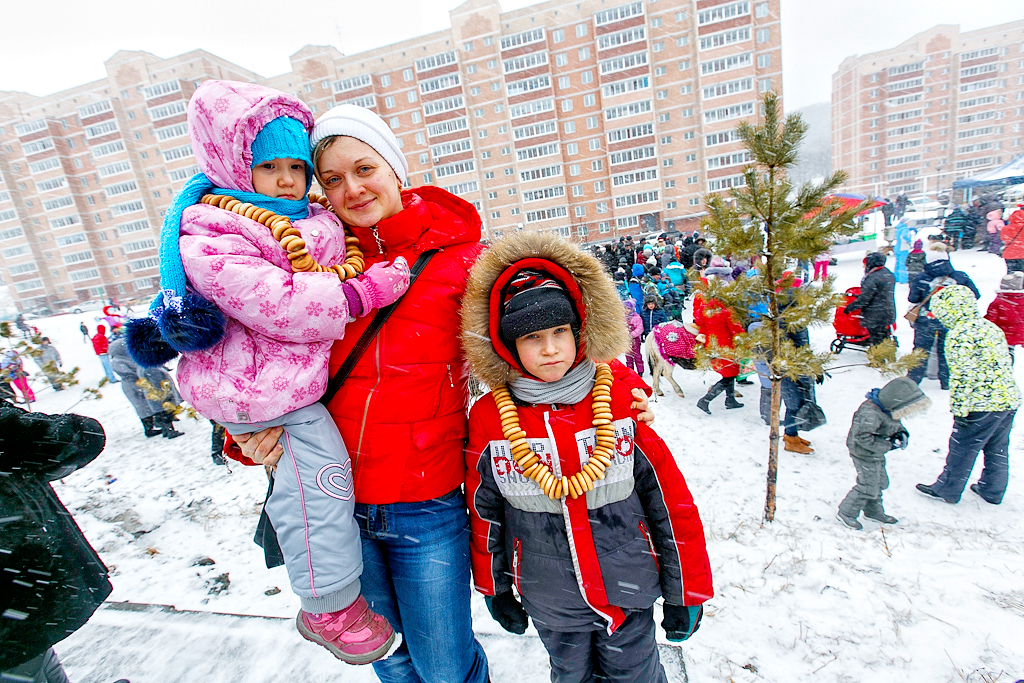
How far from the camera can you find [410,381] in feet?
5.08

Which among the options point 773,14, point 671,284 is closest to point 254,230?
point 671,284

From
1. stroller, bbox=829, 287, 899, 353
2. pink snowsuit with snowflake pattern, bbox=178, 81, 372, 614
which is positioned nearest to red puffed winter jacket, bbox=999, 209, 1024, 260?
stroller, bbox=829, 287, 899, 353

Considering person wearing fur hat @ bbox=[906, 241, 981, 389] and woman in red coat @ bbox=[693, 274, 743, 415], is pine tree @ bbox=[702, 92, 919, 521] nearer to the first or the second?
woman in red coat @ bbox=[693, 274, 743, 415]

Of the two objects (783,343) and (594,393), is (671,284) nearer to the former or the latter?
(783,343)

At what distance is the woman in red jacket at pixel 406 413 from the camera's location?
5.06 feet

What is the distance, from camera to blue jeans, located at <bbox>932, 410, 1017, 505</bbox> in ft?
12.5

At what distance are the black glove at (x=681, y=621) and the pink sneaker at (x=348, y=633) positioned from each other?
1.14 metres

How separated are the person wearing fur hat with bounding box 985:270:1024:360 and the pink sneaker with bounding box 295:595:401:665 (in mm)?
7225

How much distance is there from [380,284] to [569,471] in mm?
1030

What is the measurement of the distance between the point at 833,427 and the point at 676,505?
5314 mm

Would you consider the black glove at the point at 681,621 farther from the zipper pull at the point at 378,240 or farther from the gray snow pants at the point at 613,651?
the zipper pull at the point at 378,240

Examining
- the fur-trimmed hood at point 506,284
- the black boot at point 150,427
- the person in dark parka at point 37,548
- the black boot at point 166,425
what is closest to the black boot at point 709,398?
the fur-trimmed hood at point 506,284

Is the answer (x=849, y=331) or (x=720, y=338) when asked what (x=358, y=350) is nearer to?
(x=720, y=338)

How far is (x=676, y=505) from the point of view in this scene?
5.73 feet
